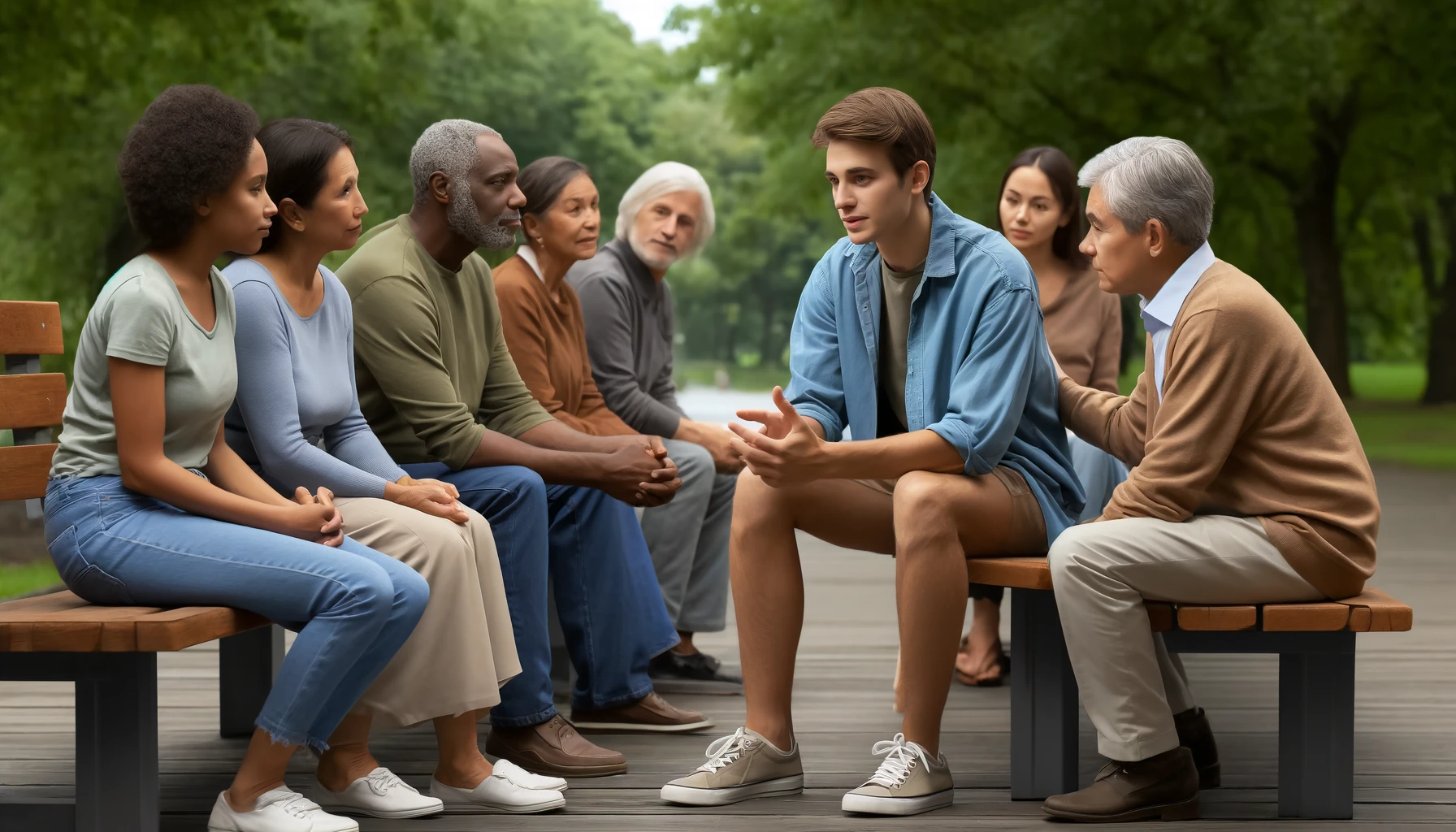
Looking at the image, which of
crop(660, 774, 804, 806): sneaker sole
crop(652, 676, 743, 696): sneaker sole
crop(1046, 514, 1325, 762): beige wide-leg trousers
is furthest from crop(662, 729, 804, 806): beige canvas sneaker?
crop(652, 676, 743, 696): sneaker sole

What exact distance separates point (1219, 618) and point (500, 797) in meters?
1.57

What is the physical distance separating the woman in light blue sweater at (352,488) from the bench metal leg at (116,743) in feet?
1.60

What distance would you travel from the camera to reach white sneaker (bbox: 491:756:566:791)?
351cm

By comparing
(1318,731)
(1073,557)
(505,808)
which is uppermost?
(1073,557)

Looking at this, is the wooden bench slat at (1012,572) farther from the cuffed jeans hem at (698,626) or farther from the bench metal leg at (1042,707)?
the cuffed jeans hem at (698,626)

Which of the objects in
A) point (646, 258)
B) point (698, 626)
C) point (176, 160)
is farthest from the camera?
point (646, 258)

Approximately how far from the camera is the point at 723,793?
3.53 metres

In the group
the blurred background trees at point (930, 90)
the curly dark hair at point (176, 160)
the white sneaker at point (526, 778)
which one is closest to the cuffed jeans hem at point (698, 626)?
the white sneaker at point (526, 778)

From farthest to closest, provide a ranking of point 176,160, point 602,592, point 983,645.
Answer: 1. point 983,645
2. point 602,592
3. point 176,160

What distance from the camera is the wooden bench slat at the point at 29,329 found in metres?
3.76

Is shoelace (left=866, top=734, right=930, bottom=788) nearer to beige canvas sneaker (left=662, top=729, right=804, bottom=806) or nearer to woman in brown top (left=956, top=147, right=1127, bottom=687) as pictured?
beige canvas sneaker (left=662, top=729, right=804, bottom=806)

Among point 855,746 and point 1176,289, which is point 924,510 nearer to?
point 1176,289

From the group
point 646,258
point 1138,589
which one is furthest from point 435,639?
point 646,258

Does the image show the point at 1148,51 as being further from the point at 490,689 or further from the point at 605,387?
the point at 490,689
